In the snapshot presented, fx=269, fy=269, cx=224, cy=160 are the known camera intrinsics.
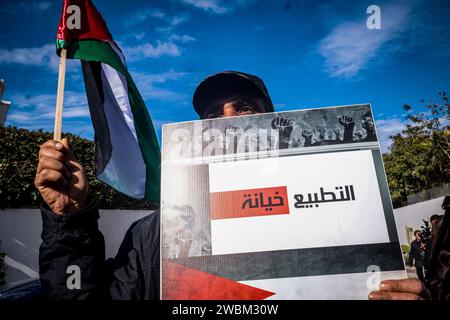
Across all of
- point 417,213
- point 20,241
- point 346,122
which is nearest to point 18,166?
point 20,241

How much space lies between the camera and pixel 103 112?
234cm

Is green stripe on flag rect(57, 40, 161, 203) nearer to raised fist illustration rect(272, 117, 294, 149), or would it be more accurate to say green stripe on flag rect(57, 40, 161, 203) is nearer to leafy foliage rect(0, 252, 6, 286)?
raised fist illustration rect(272, 117, 294, 149)

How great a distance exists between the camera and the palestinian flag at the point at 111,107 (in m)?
2.06

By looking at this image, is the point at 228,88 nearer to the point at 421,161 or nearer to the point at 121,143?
the point at 121,143

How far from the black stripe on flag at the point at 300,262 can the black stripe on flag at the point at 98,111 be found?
50.0 inches

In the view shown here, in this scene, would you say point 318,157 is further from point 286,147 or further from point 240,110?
point 240,110

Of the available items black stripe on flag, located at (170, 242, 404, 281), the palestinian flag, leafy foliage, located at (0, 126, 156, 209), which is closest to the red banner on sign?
black stripe on flag, located at (170, 242, 404, 281)

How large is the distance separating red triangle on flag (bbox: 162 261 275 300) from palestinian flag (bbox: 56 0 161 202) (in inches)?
47.5

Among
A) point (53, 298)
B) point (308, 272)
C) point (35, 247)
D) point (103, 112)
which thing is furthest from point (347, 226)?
point (35, 247)

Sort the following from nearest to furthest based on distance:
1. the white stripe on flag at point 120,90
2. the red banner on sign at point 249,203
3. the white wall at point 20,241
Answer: the red banner on sign at point 249,203
the white stripe on flag at point 120,90
the white wall at point 20,241

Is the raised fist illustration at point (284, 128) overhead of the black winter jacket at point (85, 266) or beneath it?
overhead

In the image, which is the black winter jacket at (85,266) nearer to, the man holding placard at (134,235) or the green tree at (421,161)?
the man holding placard at (134,235)

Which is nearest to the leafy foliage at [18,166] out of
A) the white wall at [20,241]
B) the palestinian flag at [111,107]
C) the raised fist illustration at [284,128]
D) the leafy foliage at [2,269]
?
the white wall at [20,241]

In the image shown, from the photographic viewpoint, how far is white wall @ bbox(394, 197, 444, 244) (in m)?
9.62
